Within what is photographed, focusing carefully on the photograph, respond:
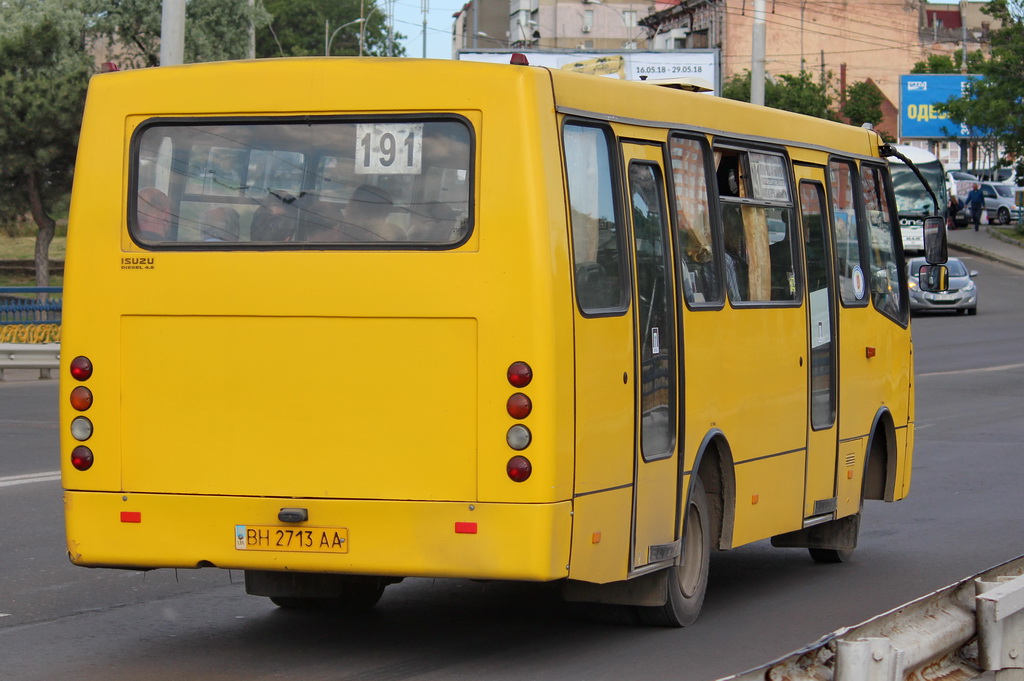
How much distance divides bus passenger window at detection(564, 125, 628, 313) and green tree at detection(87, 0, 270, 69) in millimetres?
44219

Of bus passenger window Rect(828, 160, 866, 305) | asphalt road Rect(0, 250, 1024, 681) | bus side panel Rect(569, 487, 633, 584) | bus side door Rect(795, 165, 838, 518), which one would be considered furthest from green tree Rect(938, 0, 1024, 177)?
bus side panel Rect(569, 487, 633, 584)

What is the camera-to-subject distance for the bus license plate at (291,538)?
6.96 meters

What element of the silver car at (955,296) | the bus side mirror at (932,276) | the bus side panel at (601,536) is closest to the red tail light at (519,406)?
the bus side panel at (601,536)

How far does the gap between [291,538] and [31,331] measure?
18452mm

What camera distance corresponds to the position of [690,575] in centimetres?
846

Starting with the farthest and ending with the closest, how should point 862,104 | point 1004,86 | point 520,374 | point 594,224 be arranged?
point 862,104
point 1004,86
point 594,224
point 520,374

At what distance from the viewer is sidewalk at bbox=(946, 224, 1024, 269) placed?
5684 cm

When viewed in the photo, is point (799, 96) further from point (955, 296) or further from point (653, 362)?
point (653, 362)

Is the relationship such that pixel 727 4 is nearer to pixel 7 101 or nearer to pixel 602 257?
pixel 7 101

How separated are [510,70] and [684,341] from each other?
1.80 m

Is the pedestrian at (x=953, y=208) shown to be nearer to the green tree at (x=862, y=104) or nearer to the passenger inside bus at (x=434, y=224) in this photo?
the green tree at (x=862, y=104)

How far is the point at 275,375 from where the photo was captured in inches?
280

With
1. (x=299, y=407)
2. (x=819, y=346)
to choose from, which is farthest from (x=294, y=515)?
(x=819, y=346)

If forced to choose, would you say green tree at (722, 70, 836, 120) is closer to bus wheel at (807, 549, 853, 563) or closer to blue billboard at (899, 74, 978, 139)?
blue billboard at (899, 74, 978, 139)
